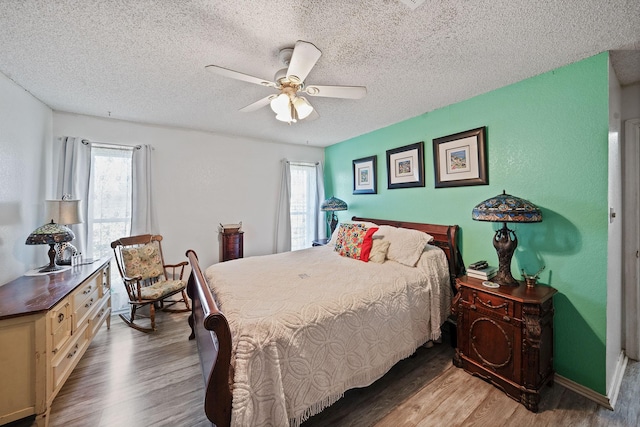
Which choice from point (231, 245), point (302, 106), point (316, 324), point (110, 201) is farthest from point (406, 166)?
point (110, 201)

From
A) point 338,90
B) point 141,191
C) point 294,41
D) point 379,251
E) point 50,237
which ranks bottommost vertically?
point 379,251

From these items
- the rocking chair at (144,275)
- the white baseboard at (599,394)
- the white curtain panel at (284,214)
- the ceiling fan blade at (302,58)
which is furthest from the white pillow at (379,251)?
the rocking chair at (144,275)

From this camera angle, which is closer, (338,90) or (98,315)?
(338,90)

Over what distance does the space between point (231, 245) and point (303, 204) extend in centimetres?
154

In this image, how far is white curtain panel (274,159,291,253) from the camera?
4410 mm

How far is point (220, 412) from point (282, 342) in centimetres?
42

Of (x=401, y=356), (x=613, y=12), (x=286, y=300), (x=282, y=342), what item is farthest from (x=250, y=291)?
(x=613, y=12)

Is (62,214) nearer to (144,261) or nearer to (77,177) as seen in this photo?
(77,177)

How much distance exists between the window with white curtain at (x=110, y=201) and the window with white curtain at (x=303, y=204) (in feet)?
7.97

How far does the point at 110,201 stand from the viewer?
327 cm

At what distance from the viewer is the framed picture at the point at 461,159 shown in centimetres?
252

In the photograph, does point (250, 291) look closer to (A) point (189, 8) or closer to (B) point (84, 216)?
(A) point (189, 8)

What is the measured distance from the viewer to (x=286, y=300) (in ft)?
5.62

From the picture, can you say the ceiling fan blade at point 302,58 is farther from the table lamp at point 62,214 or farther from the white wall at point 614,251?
the table lamp at point 62,214
